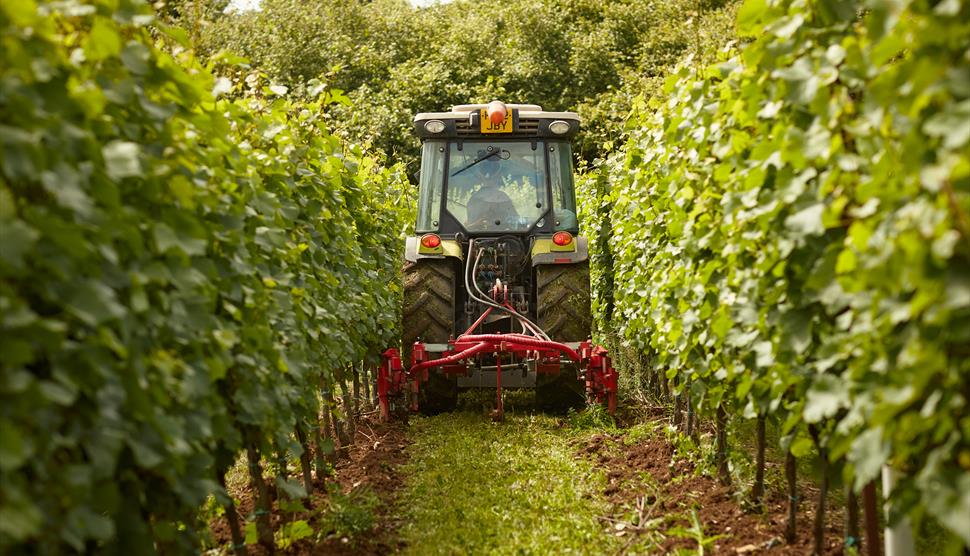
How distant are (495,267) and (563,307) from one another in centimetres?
72

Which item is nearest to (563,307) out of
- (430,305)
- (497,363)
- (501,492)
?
(497,363)

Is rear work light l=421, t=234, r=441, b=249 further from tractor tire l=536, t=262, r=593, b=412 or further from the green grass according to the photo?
the green grass

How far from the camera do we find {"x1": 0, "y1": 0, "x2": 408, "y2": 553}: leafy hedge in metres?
2.14

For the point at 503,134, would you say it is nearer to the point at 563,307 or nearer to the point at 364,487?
the point at 563,307

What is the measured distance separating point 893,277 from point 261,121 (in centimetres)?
320

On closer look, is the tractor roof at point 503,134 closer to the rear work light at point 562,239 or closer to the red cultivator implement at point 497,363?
the rear work light at point 562,239

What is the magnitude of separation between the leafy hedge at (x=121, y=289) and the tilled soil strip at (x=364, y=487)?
91 centimetres

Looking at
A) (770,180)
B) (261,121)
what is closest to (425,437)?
(261,121)

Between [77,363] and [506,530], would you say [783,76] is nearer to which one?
[77,363]

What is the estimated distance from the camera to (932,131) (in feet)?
6.68

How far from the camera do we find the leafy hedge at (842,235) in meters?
2.18

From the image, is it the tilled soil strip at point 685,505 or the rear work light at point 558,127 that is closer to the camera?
the tilled soil strip at point 685,505

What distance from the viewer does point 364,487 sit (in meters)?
5.91

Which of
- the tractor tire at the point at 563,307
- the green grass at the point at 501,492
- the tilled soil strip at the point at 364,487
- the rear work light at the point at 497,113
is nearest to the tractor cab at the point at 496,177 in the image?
the rear work light at the point at 497,113
